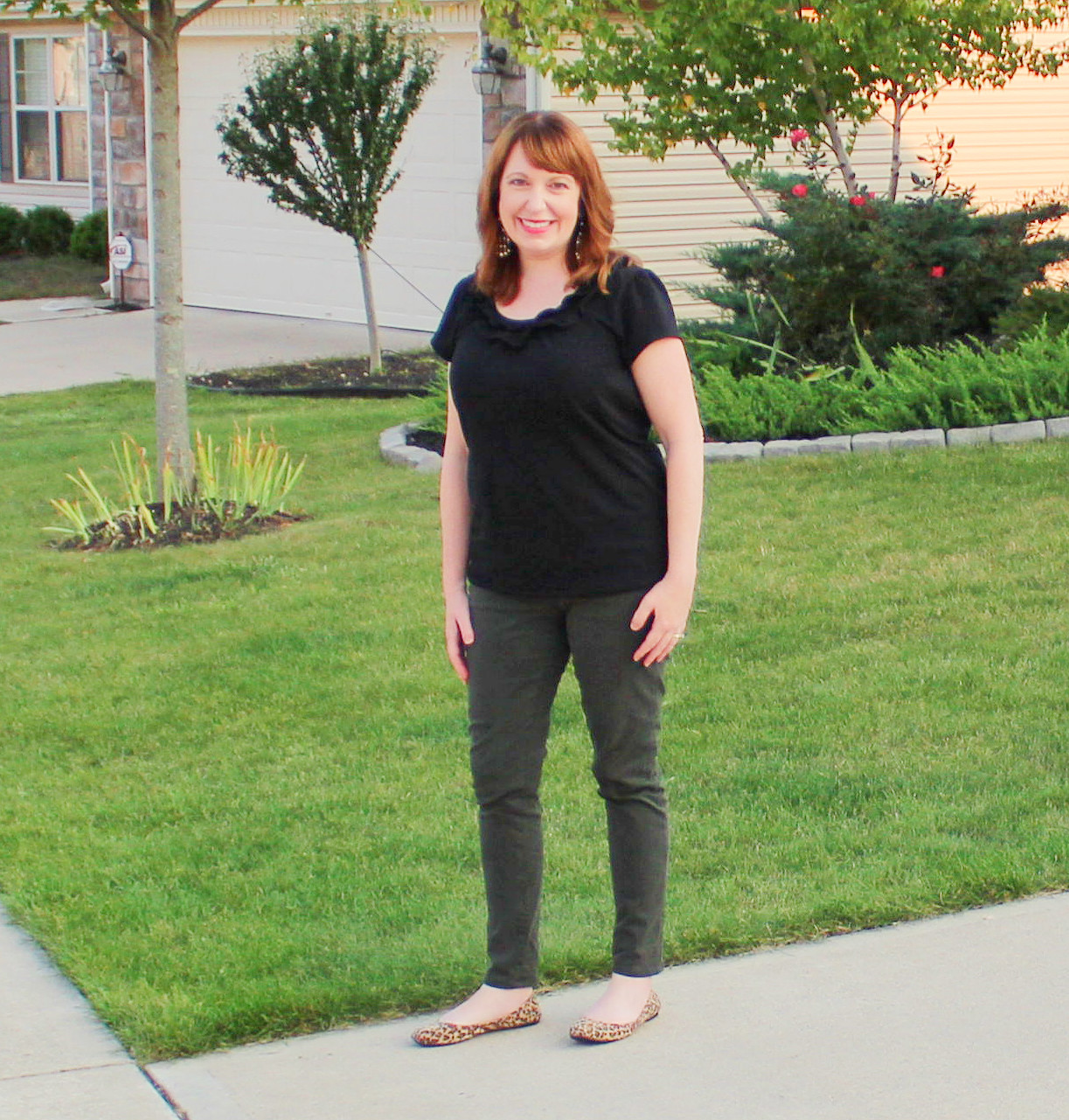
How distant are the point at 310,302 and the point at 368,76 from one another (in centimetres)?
514

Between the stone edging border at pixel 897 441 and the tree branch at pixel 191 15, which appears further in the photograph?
the stone edging border at pixel 897 441

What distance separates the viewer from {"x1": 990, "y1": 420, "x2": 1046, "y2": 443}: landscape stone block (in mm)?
8852

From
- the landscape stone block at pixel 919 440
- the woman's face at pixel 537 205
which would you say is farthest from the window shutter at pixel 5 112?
the woman's face at pixel 537 205

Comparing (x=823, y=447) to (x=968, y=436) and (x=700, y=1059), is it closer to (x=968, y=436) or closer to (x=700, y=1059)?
(x=968, y=436)

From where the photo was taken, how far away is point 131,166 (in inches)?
691

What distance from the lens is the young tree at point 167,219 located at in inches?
319

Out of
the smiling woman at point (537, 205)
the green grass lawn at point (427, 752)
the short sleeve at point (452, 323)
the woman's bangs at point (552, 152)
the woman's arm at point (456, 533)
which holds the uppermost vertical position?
the woman's bangs at point (552, 152)

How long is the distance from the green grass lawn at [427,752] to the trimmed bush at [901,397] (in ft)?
2.58

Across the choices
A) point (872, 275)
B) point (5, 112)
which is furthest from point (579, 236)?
point (5, 112)

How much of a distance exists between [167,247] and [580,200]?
538 centimetres

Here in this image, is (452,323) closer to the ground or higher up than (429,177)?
closer to the ground

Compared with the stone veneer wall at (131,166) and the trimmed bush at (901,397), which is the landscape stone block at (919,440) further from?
the stone veneer wall at (131,166)

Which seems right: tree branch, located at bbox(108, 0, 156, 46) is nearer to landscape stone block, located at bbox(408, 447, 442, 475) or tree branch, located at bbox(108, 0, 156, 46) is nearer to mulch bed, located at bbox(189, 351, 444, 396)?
landscape stone block, located at bbox(408, 447, 442, 475)

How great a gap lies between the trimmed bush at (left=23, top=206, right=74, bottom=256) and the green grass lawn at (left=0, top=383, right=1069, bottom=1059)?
1441 cm
